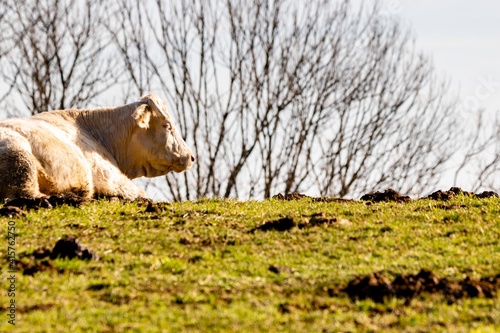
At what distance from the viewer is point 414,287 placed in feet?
30.6

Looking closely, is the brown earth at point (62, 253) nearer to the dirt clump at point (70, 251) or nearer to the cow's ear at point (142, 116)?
the dirt clump at point (70, 251)

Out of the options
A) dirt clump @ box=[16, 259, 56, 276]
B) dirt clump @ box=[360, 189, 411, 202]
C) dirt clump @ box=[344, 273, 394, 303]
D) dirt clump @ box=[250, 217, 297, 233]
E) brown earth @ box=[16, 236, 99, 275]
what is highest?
dirt clump @ box=[360, 189, 411, 202]

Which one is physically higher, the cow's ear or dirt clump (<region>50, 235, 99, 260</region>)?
the cow's ear

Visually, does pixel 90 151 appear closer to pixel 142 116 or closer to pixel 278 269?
pixel 142 116

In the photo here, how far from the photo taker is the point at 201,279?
32.0 ft

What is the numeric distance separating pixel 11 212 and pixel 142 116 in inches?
216

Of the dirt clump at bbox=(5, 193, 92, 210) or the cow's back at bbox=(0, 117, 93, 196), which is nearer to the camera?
the dirt clump at bbox=(5, 193, 92, 210)

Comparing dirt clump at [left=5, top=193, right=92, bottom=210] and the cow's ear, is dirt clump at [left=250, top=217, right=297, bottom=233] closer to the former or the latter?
dirt clump at [left=5, top=193, right=92, bottom=210]

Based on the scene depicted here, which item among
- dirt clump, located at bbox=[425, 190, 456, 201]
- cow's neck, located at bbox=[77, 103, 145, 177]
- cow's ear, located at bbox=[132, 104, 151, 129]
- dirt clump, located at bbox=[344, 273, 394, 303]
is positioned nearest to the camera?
dirt clump, located at bbox=[344, 273, 394, 303]

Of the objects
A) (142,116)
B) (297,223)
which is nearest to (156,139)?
(142,116)

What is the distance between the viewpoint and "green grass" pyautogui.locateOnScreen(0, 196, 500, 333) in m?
8.37

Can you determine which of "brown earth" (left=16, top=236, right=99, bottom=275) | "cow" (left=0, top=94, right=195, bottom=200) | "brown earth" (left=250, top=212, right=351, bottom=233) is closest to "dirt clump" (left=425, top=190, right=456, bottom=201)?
"brown earth" (left=250, top=212, right=351, bottom=233)

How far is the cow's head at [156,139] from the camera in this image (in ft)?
60.4

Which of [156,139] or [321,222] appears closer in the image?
[321,222]
